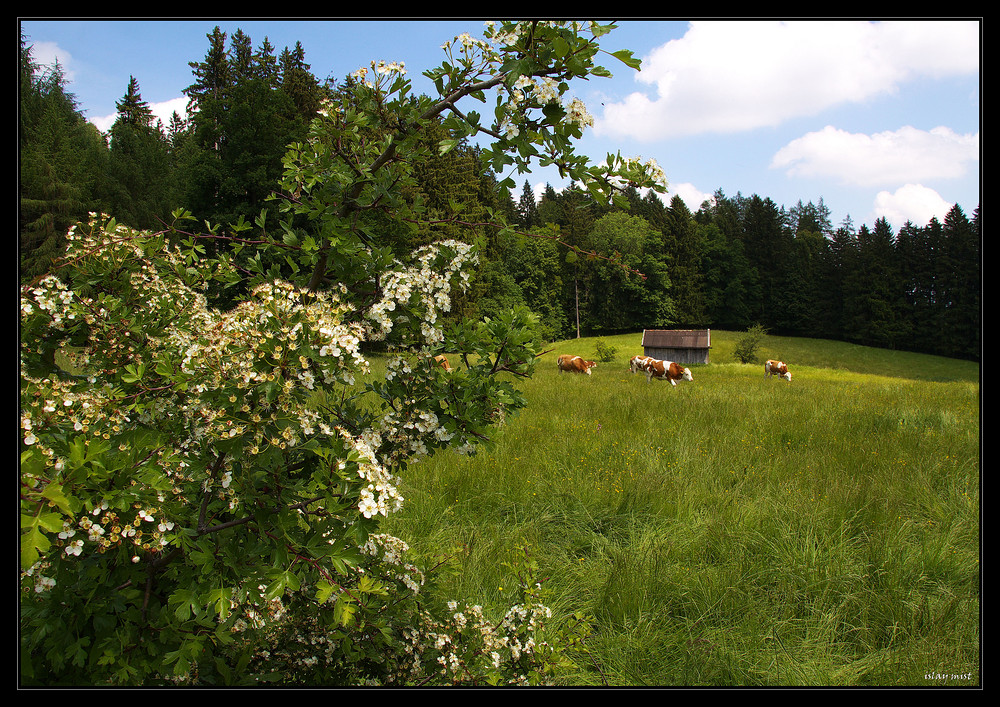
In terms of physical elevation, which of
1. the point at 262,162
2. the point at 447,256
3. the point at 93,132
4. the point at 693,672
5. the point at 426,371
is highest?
the point at 93,132

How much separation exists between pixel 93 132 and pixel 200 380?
40.7 meters

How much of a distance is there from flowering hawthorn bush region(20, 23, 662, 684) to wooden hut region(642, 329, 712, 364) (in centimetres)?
2574

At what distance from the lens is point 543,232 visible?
2363 millimetres

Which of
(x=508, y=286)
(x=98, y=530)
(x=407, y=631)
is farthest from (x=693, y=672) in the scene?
(x=508, y=286)

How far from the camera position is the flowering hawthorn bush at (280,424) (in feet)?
5.20

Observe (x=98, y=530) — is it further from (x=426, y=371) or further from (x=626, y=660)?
(x=626, y=660)

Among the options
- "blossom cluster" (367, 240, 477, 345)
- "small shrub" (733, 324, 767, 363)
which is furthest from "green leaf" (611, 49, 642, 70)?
"small shrub" (733, 324, 767, 363)

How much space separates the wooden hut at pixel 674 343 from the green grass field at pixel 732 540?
18.5m

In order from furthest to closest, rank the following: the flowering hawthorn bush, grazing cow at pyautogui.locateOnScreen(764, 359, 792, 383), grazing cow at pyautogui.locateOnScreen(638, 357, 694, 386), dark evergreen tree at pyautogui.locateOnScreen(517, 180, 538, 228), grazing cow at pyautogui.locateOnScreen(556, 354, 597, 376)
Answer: grazing cow at pyautogui.locateOnScreen(764, 359, 792, 383), grazing cow at pyautogui.locateOnScreen(556, 354, 597, 376), grazing cow at pyautogui.locateOnScreen(638, 357, 694, 386), dark evergreen tree at pyautogui.locateOnScreen(517, 180, 538, 228), the flowering hawthorn bush

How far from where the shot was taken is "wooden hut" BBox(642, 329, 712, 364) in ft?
87.5

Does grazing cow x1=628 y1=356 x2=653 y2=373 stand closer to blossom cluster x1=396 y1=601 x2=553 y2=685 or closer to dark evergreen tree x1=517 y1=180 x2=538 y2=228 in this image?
dark evergreen tree x1=517 y1=180 x2=538 y2=228

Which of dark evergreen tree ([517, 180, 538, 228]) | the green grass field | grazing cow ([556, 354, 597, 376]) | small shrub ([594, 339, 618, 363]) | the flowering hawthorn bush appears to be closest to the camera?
the flowering hawthorn bush

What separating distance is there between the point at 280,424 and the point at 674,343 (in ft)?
89.4

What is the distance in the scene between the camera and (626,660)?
3.11 meters
